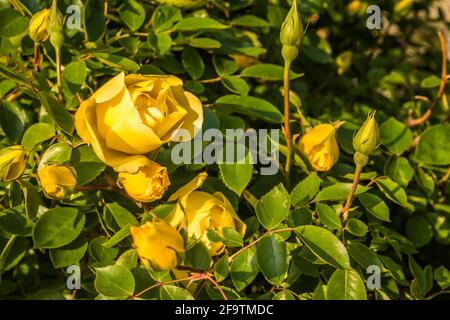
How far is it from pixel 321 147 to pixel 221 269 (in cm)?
32

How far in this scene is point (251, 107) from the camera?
50.8 inches

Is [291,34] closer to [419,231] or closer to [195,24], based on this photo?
[195,24]

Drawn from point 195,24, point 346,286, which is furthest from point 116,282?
point 195,24

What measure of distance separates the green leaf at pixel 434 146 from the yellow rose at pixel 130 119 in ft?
1.86

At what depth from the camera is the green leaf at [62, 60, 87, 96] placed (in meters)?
1.21

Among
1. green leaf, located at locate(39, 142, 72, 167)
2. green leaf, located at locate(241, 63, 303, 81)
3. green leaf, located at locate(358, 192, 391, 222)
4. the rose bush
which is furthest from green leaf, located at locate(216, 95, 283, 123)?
green leaf, located at locate(39, 142, 72, 167)

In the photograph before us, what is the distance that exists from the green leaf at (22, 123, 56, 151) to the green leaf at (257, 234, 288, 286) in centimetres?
38

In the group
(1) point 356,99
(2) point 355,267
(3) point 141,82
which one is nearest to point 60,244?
(3) point 141,82

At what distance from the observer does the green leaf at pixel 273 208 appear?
1.07m

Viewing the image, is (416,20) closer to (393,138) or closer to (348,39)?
(348,39)

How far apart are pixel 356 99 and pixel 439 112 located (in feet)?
0.75

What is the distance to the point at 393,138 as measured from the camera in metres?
1.41

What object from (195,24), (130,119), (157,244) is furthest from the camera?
(195,24)

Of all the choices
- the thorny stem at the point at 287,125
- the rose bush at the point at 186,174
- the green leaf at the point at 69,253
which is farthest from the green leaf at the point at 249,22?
the green leaf at the point at 69,253
